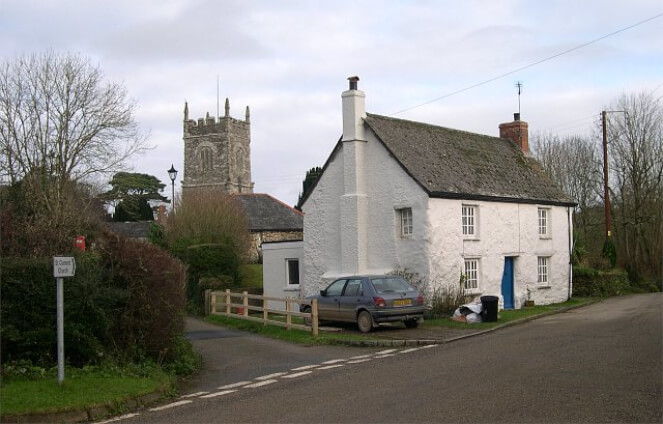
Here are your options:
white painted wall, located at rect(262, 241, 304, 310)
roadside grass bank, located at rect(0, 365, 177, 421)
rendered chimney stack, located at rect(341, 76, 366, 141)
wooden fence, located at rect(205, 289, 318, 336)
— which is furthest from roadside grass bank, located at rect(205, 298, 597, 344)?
rendered chimney stack, located at rect(341, 76, 366, 141)

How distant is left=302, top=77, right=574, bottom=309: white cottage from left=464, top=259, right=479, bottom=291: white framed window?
0.12 feet

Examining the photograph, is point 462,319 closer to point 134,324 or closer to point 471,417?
point 134,324

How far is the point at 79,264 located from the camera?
13.8 meters

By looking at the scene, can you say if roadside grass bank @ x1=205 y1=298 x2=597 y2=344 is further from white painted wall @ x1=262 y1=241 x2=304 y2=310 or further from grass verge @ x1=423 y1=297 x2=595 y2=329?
white painted wall @ x1=262 y1=241 x2=304 y2=310

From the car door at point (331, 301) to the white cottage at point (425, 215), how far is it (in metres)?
3.98

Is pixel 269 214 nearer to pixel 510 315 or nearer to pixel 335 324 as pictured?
pixel 510 315

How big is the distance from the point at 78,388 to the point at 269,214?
47157 millimetres

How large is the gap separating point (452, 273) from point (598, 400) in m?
15.2

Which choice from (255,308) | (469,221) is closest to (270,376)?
(255,308)

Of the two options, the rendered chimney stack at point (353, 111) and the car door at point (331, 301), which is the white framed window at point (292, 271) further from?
the car door at point (331, 301)

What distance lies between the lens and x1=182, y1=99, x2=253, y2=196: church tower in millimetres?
105688

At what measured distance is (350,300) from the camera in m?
21.2

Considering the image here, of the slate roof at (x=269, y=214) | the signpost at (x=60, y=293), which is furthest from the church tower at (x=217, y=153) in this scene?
the signpost at (x=60, y=293)

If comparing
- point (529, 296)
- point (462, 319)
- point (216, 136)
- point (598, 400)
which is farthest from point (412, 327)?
point (216, 136)
